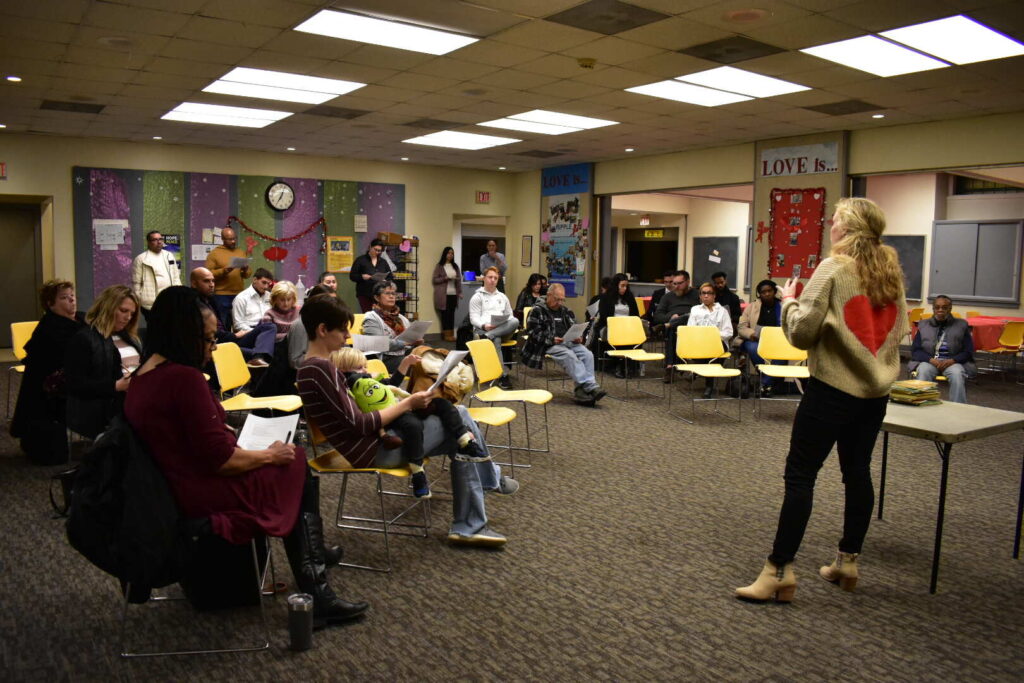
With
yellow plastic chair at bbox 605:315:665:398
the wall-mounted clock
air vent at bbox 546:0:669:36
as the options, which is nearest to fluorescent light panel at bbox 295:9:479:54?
air vent at bbox 546:0:669:36

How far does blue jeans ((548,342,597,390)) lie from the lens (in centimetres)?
773

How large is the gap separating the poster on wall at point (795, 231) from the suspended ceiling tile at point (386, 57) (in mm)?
5823

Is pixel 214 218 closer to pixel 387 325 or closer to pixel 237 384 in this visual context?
pixel 387 325

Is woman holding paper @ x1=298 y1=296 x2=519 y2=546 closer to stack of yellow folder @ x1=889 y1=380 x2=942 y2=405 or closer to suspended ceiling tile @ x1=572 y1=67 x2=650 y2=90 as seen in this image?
stack of yellow folder @ x1=889 y1=380 x2=942 y2=405

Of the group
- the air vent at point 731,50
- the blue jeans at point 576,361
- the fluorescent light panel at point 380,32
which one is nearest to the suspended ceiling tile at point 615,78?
the air vent at point 731,50

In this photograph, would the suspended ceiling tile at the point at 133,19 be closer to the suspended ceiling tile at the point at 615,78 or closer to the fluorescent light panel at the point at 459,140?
the suspended ceiling tile at the point at 615,78

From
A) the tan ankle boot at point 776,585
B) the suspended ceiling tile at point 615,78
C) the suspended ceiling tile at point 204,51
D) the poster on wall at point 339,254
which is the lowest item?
the tan ankle boot at point 776,585

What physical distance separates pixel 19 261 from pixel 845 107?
37.8 feet

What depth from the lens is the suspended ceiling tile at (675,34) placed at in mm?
5500

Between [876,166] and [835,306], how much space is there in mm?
7450

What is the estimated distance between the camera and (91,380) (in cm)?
458

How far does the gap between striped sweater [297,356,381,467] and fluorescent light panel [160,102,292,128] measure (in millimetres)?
6431

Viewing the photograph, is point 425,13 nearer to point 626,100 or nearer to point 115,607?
point 626,100

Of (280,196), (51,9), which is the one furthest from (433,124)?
(51,9)
